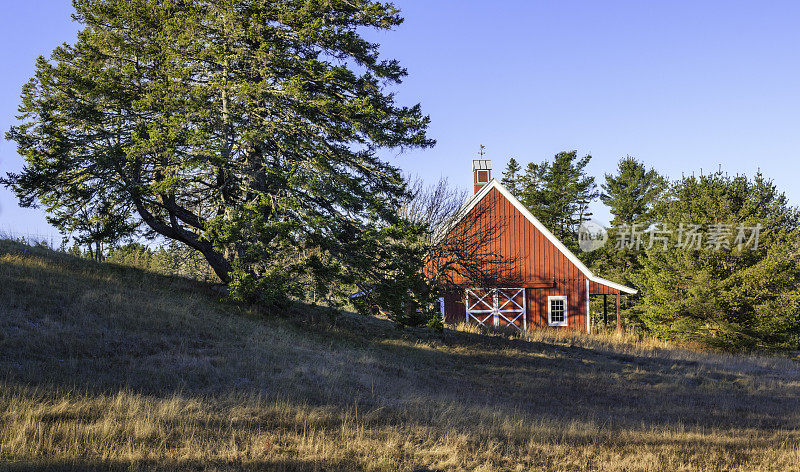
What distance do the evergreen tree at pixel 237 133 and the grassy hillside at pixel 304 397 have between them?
237 centimetres

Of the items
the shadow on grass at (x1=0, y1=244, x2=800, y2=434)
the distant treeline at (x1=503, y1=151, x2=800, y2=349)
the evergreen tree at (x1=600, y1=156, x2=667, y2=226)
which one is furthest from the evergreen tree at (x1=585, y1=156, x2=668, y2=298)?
the shadow on grass at (x1=0, y1=244, x2=800, y2=434)

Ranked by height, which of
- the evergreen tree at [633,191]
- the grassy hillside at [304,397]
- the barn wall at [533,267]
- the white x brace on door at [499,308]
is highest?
the evergreen tree at [633,191]

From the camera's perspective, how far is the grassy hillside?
25.4 feet

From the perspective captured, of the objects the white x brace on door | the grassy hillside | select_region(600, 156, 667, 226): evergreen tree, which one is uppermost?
select_region(600, 156, 667, 226): evergreen tree

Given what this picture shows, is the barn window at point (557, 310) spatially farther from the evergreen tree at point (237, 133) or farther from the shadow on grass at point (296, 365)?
the evergreen tree at point (237, 133)

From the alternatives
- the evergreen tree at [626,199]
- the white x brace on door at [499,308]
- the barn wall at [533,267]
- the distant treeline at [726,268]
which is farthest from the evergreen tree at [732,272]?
the evergreen tree at [626,199]

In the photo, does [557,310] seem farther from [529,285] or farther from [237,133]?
[237,133]

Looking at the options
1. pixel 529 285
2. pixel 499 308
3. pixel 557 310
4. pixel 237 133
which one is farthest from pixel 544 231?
pixel 237 133

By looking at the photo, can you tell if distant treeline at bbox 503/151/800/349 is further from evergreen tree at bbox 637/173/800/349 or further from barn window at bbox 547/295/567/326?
barn window at bbox 547/295/567/326

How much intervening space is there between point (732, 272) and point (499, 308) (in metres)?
11.6

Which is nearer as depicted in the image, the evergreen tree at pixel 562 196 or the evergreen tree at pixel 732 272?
the evergreen tree at pixel 732 272

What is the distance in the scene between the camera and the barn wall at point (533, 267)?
29.6m

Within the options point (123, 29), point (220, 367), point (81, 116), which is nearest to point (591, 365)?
point (220, 367)

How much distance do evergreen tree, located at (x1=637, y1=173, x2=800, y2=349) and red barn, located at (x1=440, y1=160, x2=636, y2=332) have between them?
13.4 ft
